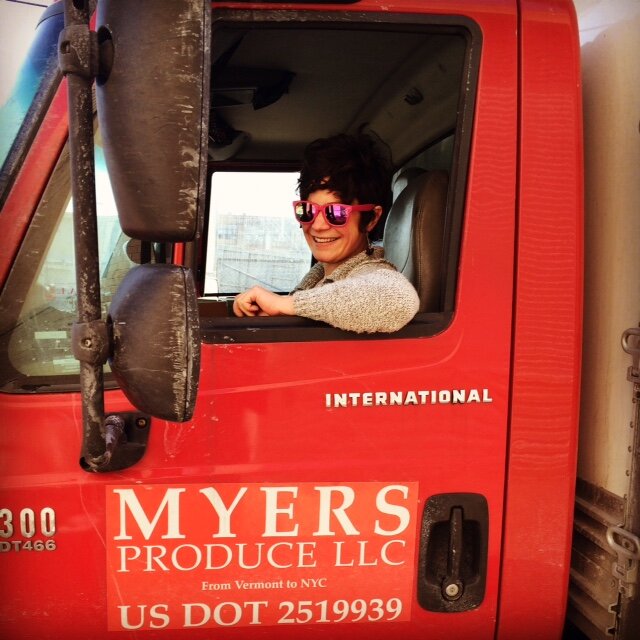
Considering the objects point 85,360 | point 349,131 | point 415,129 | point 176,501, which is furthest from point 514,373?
point 349,131

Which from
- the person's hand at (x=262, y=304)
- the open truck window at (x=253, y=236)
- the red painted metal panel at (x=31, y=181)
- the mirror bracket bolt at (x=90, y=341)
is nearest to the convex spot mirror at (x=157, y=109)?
the mirror bracket bolt at (x=90, y=341)

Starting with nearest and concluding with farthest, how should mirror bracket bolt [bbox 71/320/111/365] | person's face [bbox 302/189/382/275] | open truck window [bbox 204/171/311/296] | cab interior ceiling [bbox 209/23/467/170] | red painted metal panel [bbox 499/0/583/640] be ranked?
mirror bracket bolt [bbox 71/320/111/365], red painted metal panel [bbox 499/0/583/640], cab interior ceiling [bbox 209/23/467/170], person's face [bbox 302/189/382/275], open truck window [bbox 204/171/311/296]

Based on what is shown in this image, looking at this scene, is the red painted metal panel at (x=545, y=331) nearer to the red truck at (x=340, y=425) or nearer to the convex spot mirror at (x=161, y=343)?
the red truck at (x=340, y=425)

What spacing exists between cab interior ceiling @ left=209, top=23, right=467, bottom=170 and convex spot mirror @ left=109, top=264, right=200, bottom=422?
71cm

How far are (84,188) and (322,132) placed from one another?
1858mm

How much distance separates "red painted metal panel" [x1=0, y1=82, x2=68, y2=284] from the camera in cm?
139

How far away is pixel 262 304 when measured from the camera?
Result: 5.24 feet

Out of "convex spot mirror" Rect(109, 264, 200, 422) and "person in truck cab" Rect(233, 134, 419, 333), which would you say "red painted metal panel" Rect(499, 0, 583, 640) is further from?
"convex spot mirror" Rect(109, 264, 200, 422)

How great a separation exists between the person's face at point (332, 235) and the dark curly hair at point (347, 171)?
20 millimetres

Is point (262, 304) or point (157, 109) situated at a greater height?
point (157, 109)

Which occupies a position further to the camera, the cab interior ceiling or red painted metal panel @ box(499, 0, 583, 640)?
the cab interior ceiling

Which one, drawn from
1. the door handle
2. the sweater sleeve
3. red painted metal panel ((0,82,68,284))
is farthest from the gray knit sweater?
red painted metal panel ((0,82,68,284))

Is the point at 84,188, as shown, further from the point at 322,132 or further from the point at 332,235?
the point at 322,132

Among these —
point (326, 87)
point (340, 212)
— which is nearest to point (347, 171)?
point (340, 212)
